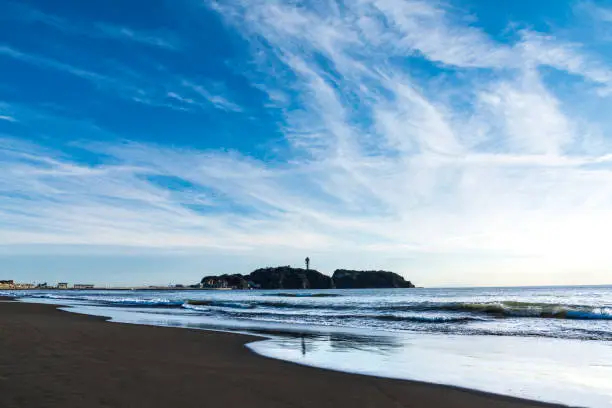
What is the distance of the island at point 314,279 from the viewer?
179 m

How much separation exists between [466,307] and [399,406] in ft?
84.5

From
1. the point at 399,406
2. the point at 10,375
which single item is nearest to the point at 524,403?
the point at 399,406

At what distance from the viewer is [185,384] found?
23.3 feet

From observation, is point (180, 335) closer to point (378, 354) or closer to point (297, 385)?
point (378, 354)

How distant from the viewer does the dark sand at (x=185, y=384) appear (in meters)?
6.02

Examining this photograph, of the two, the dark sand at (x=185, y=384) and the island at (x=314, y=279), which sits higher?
the island at (x=314, y=279)

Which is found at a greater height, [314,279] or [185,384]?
[314,279]

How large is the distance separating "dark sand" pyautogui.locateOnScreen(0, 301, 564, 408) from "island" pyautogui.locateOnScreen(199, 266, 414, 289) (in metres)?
170

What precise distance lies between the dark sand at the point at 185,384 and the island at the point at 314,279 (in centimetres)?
16969

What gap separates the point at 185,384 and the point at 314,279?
175 metres

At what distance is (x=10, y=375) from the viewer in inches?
279

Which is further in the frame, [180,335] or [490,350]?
[180,335]

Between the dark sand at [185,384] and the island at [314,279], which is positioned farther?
the island at [314,279]

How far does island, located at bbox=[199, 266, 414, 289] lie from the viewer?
17888 cm
